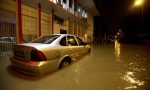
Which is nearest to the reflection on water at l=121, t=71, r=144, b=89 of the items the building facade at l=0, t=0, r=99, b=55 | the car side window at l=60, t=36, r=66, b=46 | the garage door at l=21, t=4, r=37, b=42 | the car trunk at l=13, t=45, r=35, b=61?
the car side window at l=60, t=36, r=66, b=46

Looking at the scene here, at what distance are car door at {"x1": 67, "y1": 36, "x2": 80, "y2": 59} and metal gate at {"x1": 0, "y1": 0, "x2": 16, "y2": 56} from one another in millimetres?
5216

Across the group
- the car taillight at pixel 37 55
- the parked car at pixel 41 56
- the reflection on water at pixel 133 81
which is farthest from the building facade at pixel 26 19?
the reflection on water at pixel 133 81

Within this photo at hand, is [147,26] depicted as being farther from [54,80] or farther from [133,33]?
[54,80]

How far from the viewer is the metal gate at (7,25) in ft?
31.1

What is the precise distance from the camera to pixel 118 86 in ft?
14.8

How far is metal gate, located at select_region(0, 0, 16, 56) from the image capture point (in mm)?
9484

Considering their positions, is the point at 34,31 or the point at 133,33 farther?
the point at 133,33

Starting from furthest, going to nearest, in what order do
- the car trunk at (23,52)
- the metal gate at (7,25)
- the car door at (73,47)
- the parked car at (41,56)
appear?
the metal gate at (7,25)
the car door at (73,47)
the car trunk at (23,52)
the parked car at (41,56)

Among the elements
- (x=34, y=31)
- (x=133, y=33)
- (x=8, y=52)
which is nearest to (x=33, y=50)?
(x=8, y=52)

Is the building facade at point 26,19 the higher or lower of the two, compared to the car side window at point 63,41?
higher

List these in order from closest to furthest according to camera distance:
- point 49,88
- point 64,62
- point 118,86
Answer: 1. point 49,88
2. point 118,86
3. point 64,62

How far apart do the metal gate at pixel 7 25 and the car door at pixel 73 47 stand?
5216 millimetres

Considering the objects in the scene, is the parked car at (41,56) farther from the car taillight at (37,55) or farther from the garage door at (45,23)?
the garage door at (45,23)

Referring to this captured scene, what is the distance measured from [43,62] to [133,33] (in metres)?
50.0
